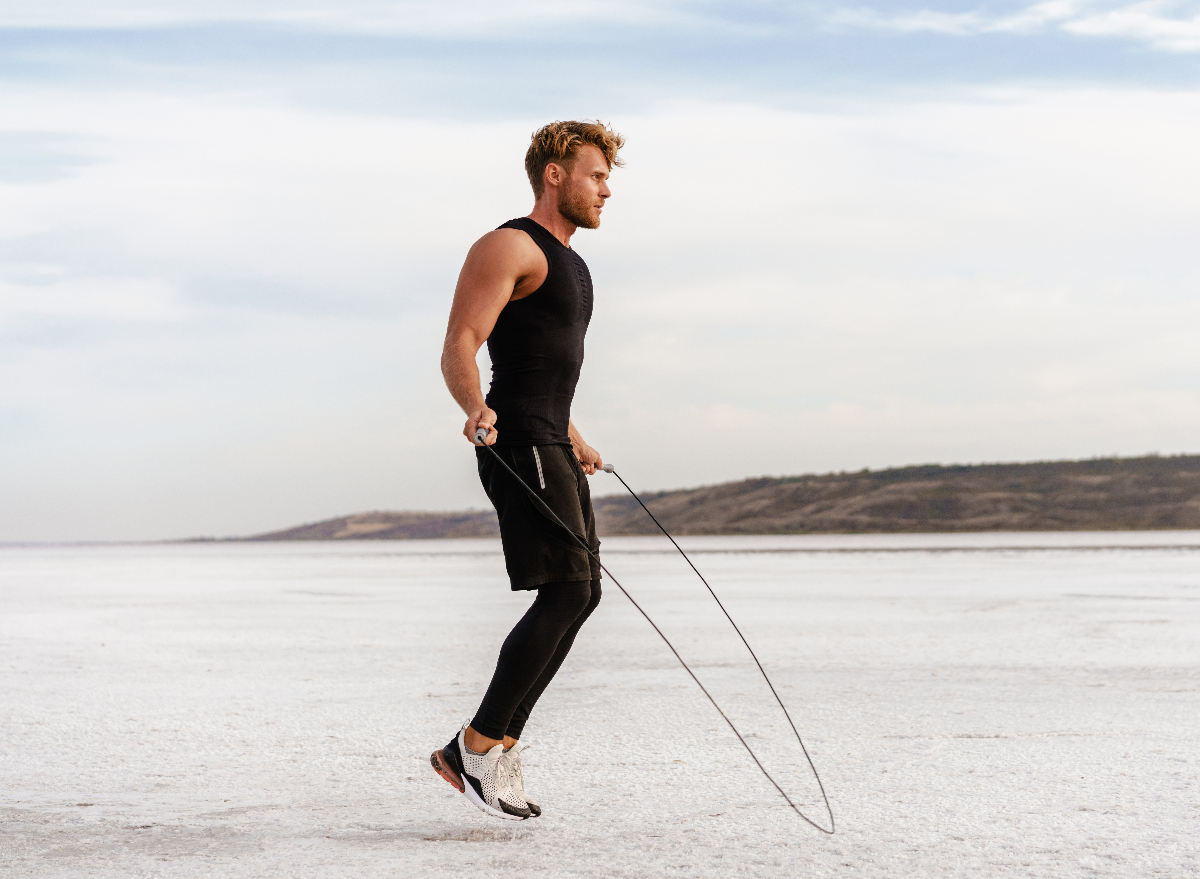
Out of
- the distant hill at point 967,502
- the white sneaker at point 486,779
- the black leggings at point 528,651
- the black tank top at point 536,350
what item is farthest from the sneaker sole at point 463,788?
the distant hill at point 967,502

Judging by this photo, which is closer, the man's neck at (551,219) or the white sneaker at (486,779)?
the white sneaker at (486,779)

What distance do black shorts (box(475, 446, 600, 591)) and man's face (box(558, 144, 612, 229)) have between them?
0.68m

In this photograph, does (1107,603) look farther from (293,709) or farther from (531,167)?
(531,167)

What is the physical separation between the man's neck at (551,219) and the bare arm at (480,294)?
0.19 metres

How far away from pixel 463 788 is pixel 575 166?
5.69 feet

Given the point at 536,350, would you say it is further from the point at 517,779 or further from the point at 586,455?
the point at 517,779

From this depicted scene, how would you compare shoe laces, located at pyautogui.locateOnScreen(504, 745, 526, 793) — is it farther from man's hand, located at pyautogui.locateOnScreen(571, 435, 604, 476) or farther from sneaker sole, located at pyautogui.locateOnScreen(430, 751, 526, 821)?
man's hand, located at pyautogui.locateOnScreen(571, 435, 604, 476)

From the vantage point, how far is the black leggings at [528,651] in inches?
129

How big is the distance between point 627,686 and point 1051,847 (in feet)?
9.42

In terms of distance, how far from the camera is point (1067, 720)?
179 inches

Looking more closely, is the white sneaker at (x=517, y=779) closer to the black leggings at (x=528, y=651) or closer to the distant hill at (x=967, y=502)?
the black leggings at (x=528, y=651)

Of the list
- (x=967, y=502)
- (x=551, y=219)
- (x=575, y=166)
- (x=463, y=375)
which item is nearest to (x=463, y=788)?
(x=463, y=375)

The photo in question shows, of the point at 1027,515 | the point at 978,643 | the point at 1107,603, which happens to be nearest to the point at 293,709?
the point at 978,643

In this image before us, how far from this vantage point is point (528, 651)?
327cm
